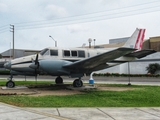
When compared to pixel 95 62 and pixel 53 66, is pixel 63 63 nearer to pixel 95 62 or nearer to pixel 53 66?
pixel 53 66

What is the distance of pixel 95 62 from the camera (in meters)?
15.5

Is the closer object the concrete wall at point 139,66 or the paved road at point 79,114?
the paved road at point 79,114

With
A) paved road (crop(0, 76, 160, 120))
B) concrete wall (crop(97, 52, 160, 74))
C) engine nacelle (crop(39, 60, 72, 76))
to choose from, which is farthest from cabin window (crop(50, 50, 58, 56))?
concrete wall (crop(97, 52, 160, 74))

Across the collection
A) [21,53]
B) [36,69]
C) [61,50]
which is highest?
[21,53]

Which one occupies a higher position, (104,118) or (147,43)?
(147,43)

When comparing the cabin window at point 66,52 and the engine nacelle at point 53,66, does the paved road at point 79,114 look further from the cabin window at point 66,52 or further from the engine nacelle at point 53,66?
the cabin window at point 66,52

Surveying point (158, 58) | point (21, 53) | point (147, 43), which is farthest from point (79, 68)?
point (21, 53)

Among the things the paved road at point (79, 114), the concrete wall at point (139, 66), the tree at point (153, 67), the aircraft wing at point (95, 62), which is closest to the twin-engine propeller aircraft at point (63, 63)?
the aircraft wing at point (95, 62)

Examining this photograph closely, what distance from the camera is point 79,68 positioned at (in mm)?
16297

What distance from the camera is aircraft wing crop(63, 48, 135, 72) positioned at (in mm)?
13789

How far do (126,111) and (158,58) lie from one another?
36873mm

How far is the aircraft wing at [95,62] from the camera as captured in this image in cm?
1379

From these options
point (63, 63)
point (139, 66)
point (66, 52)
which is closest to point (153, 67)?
point (139, 66)

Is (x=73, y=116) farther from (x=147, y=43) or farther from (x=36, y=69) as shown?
(x=147, y=43)
